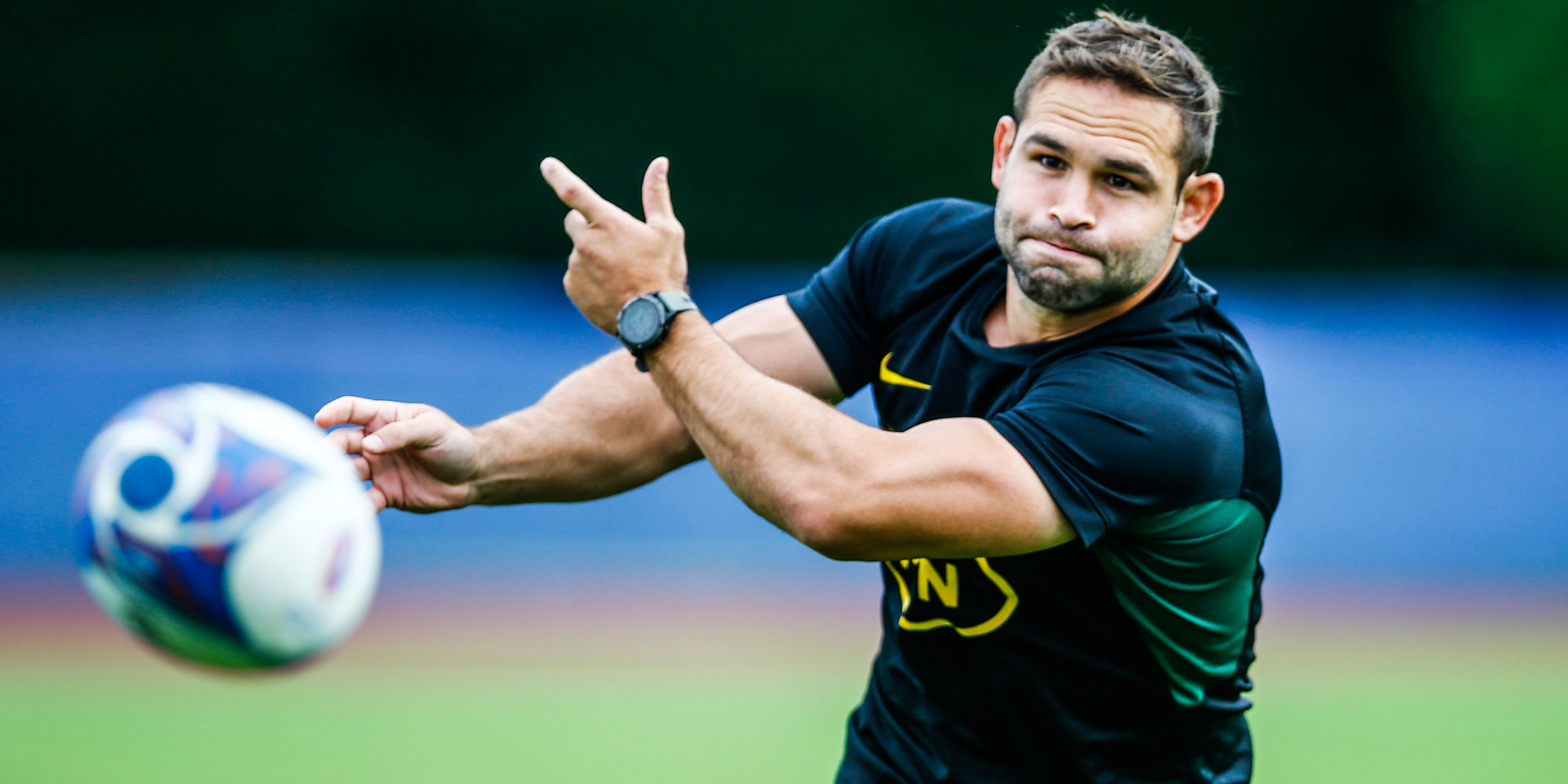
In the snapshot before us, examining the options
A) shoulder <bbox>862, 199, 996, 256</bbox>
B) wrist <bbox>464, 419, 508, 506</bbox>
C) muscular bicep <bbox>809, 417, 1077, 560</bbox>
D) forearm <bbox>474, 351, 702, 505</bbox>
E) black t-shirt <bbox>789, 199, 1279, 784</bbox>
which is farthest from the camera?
shoulder <bbox>862, 199, 996, 256</bbox>

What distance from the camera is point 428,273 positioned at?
1076 cm

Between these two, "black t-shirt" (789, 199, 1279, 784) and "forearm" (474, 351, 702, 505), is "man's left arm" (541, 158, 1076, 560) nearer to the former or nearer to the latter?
"black t-shirt" (789, 199, 1279, 784)

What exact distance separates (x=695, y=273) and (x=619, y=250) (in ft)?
26.9

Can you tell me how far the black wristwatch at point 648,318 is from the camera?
299cm

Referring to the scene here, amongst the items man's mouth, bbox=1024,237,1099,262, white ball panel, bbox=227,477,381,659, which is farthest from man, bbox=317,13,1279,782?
white ball panel, bbox=227,477,381,659

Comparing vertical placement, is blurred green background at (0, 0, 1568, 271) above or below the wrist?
above

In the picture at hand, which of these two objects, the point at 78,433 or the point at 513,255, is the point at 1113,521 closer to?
the point at 78,433

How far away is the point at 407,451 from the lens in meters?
3.20

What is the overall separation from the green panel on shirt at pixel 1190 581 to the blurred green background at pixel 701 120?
29.8 feet

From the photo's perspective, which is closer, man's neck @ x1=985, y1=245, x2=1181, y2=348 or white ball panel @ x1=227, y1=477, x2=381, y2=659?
white ball panel @ x1=227, y1=477, x2=381, y2=659

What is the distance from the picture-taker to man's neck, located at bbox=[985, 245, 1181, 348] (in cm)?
318

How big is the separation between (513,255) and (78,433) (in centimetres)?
468

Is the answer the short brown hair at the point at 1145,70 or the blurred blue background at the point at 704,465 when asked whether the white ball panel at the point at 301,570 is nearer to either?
the short brown hair at the point at 1145,70

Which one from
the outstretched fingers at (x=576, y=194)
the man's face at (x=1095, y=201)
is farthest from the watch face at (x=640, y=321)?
the man's face at (x=1095, y=201)
